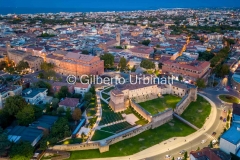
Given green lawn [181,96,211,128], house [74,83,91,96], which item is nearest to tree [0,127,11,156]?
house [74,83,91,96]

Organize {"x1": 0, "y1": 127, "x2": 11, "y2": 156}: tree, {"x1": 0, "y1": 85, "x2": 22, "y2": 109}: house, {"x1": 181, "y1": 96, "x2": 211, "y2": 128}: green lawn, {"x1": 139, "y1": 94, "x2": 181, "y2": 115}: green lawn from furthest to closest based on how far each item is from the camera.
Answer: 1. {"x1": 139, "y1": 94, "x2": 181, "y2": 115}: green lawn
2. {"x1": 0, "y1": 85, "x2": 22, "y2": 109}: house
3. {"x1": 181, "y1": 96, "x2": 211, "y2": 128}: green lawn
4. {"x1": 0, "y1": 127, "x2": 11, "y2": 156}: tree

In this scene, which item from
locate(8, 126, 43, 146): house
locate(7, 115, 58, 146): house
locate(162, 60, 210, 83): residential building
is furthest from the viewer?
locate(162, 60, 210, 83): residential building

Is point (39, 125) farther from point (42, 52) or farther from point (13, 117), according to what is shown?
point (42, 52)

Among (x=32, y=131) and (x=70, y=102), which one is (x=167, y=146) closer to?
(x=70, y=102)

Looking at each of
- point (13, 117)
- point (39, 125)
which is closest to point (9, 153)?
point (39, 125)

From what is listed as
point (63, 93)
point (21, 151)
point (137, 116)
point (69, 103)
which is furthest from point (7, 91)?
point (137, 116)

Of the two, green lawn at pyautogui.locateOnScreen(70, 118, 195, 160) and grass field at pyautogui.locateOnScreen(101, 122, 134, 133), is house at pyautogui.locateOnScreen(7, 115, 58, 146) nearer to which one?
green lawn at pyautogui.locateOnScreen(70, 118, 195, 160)
